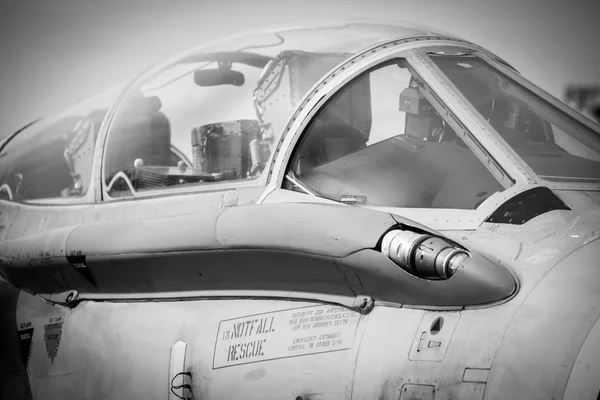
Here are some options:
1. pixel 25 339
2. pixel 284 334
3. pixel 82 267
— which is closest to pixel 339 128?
pixel 284 334

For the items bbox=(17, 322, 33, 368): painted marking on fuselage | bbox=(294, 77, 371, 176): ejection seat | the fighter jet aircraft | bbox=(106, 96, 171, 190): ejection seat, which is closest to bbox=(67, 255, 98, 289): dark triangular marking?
the fighter jet aircraft

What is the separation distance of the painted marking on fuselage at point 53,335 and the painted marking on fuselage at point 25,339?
181 mm

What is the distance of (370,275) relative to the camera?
3424 millimetres

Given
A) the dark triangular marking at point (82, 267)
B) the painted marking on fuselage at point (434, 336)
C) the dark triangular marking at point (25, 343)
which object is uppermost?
the painted marking on fuselage at point (434, 336)

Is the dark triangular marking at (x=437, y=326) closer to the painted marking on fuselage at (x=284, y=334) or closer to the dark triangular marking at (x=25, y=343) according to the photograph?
the painted marking on fuselage at (x=284, y=334)

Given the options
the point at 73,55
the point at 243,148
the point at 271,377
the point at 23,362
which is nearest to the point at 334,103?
the point at 243,148

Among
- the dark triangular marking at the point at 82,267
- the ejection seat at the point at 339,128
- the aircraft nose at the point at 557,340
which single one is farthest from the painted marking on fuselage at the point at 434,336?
the dark triangular marking at the point at 82,267

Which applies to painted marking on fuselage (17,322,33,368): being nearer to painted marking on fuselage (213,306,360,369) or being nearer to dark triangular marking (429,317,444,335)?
painted marking on fuselage (213,306,360,369)

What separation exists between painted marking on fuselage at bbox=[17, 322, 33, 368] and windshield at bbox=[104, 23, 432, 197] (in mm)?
1099

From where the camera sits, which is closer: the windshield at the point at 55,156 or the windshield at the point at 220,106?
the windshield at the point at 220,106

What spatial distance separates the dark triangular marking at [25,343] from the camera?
5094 mm

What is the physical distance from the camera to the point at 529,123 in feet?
13.5

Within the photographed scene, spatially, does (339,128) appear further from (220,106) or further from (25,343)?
(25,343)

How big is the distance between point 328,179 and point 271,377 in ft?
3.75
